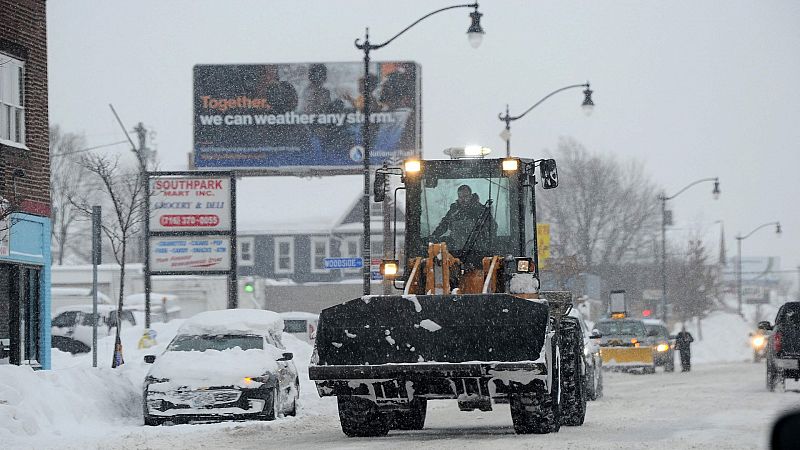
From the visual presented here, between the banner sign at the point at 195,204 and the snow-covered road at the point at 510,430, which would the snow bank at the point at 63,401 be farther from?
the banner sign at the point at 195,204

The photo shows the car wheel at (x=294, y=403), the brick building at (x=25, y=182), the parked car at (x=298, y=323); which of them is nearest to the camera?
the car wheel at (x=294, y=403)

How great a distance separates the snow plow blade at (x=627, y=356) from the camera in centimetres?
3653

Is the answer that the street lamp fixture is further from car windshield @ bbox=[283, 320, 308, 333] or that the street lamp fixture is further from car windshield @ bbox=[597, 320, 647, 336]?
car windshield @ bbox=[283, 320, 308, 333]

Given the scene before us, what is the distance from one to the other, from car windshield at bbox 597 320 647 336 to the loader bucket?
2351 centimetres

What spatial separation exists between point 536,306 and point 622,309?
38.4m

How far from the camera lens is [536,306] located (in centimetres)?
1369

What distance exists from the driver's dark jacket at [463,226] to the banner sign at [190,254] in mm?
20003

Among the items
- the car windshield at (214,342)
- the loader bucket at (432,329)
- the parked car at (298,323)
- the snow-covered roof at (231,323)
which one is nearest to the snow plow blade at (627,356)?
the parked car at (298,323)

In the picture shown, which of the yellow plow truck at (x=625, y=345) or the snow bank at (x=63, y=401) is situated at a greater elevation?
the snow bank at (x=63, y=401)

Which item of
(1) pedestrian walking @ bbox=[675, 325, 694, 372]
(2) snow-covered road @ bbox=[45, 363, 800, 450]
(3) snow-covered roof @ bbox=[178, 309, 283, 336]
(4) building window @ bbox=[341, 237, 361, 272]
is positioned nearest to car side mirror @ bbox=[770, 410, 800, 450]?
(2) snow-covered road @ bbox=[45, 363, 800, 450]

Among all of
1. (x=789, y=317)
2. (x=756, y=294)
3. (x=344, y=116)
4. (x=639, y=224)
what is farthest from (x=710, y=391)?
(x=756, y=294)

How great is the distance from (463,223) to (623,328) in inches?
864

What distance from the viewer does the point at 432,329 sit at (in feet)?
45.2

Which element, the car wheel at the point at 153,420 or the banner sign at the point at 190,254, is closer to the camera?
the car wheel at the point at 153,420
